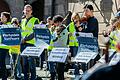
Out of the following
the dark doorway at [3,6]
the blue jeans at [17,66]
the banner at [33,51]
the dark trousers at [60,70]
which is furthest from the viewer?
the dark doorway at [3,6]

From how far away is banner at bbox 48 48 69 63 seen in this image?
8258mm

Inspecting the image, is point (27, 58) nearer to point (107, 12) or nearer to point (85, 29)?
point (85, 29)

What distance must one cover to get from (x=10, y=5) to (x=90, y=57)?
52.5 ft

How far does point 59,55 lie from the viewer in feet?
27.3

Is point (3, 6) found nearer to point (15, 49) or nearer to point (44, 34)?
point (15, 49)

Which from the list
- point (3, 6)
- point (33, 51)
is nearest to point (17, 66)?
point (33, 51)

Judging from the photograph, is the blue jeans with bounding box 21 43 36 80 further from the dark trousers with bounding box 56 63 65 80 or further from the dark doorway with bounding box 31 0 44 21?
the dark doorway with bounding box 31 0 44 21

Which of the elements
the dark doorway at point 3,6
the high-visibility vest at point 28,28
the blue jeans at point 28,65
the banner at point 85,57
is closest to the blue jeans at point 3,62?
the blue jeans at point 28,65

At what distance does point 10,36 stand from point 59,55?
1.60m

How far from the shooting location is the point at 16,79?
1004 cm

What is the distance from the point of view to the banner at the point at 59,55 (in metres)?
8.26

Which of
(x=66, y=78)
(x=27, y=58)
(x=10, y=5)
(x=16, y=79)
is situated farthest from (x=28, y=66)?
(x=10, y=5)

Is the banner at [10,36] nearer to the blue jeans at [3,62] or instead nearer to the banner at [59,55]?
the blue jeans at [3,62]

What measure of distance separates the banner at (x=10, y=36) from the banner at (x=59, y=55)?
115cm
